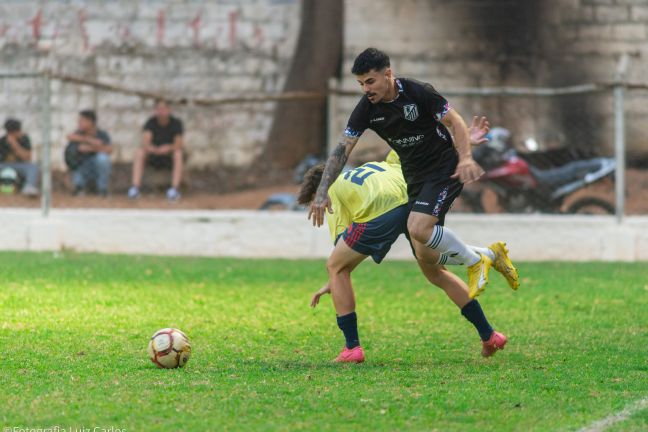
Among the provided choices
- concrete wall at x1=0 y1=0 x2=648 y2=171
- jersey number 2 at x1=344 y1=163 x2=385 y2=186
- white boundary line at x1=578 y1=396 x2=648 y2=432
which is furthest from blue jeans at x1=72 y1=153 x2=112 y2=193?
white boundary line at x1=578 y1=396 x2=648 y2=432

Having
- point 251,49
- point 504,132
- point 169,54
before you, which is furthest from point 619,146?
point 169,54

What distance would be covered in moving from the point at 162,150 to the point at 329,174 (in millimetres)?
9792

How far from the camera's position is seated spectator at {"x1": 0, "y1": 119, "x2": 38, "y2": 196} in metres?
17.0

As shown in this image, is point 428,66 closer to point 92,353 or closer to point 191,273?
point 191,273

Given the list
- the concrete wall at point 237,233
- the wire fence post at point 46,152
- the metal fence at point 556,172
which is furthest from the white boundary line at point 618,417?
the wire fence post at point 46,152

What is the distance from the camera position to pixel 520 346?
8.65 meters

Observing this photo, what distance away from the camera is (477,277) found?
7996mm

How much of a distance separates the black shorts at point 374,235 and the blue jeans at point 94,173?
9.00m

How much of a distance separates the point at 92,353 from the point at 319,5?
15.4 metres

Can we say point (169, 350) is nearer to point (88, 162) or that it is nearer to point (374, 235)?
point (374, 235)

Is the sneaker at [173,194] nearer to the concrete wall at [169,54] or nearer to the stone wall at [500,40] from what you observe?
the concrete wall at [169,54]

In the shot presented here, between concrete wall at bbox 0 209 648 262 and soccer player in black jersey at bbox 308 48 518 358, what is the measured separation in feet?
24.2

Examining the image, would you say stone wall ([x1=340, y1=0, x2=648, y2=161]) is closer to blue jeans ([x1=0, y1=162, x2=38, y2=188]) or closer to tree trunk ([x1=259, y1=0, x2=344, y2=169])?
tree trunk ([x1=259, y1=0, x2=344, y2=169])

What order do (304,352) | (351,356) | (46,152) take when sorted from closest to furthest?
(351,356)
(304,352)
(46,152)
